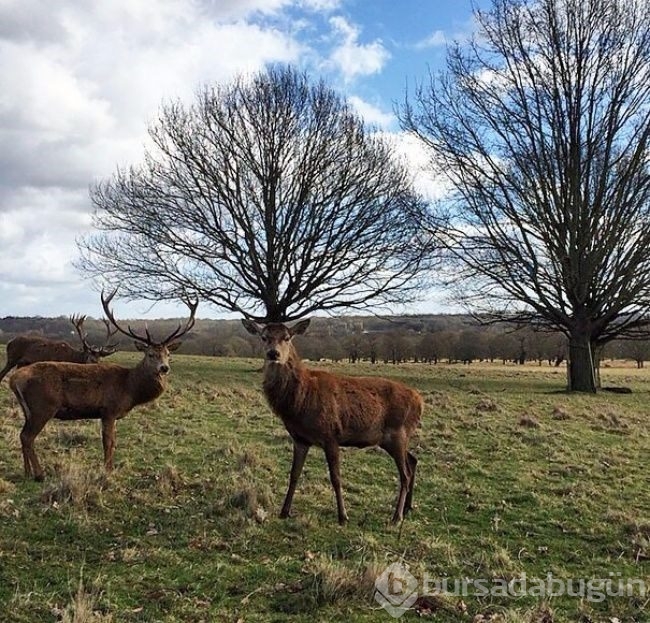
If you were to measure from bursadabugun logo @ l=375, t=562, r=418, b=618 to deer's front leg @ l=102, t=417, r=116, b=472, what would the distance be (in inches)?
172

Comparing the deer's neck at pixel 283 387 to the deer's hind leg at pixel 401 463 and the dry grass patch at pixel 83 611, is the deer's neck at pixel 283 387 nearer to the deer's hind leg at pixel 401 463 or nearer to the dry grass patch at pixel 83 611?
the deer's hind leg at pixel 401 463

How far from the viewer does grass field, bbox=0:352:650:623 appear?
486 centimetres

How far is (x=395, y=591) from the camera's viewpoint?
16.5ft

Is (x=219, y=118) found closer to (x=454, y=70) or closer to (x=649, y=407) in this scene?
(x=454, y=70)

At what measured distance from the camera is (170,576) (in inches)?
206

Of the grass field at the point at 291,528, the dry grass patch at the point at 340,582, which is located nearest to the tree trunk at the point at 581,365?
the grass field at the point at 291,528

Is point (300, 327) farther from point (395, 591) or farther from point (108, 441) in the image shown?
point (395, 591)

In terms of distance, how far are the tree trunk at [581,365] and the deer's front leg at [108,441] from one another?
62.4ft

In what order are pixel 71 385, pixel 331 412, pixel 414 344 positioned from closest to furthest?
pixel 331 412 < pixel 71 385 < pixel 414 344

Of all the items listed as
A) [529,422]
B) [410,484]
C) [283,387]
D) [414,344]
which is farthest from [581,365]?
[414,344]

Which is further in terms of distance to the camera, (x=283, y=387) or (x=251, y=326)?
(x=251, y=326)

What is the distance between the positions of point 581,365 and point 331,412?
18777 millimetres

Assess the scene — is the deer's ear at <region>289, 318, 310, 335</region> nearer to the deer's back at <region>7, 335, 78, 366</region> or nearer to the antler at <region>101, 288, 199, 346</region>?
the antler at <region>101, 288, 199, 346</region>

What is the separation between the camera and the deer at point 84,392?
8242 mm
